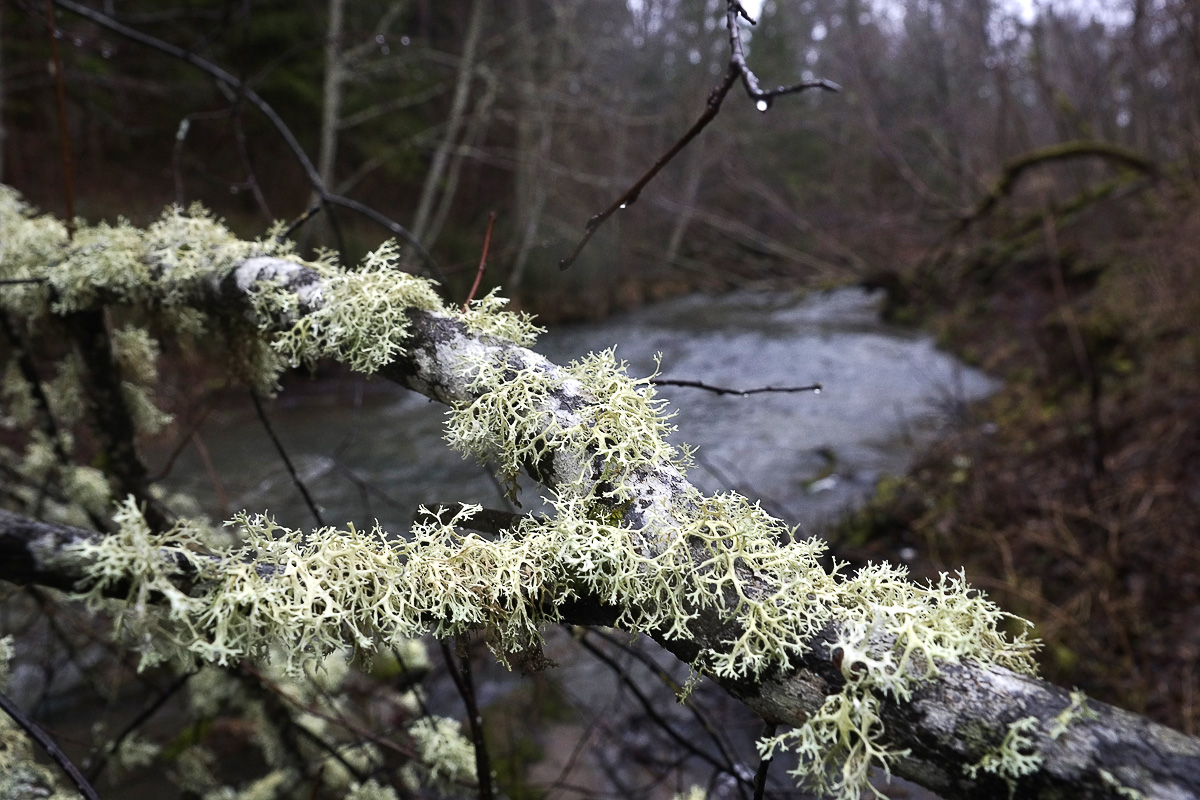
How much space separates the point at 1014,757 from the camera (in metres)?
0.66

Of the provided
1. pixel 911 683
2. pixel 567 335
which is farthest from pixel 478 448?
pixel 567 335

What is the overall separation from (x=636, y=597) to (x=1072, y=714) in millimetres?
478

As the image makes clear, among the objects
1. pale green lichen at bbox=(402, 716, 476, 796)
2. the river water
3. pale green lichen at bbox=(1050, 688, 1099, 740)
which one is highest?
pale green lichen at bbox=(1050, 688, 1099, 740)

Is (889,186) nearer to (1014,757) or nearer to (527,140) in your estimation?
(527,140)

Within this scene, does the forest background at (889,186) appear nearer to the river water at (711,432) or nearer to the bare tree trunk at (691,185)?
the bare tree trunk at (691,185)

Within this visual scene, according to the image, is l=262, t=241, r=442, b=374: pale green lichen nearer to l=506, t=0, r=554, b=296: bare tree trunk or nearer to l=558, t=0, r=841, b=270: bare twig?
l=558, t=0, r=841, b=270: bare twig

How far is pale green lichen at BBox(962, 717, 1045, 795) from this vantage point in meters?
0.65

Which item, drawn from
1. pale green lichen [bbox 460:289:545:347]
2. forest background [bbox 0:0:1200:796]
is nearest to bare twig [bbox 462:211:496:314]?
pale green lichen [bbox 460:289:545:347]

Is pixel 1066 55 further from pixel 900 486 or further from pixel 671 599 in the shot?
pixel 671 599

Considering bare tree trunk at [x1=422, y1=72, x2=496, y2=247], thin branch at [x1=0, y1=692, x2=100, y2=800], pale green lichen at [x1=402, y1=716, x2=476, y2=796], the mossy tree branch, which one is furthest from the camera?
bare tree trunk at [x1=422, y1=72, x2=496, y2=247]

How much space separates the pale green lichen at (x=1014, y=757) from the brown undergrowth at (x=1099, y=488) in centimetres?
274

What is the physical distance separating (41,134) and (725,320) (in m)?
12.7

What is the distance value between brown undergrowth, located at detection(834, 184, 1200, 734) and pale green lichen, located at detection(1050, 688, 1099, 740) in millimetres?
2695

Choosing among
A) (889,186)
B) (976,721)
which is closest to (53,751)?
(976,721)
